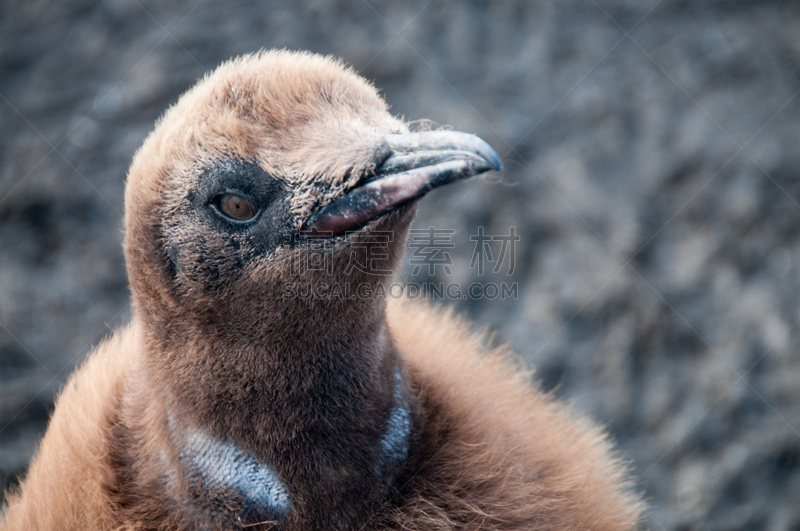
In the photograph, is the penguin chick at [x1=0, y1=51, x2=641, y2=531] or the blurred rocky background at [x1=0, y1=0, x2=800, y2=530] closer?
the penguin chick at [x1=0, y1=51, x2=641, y2=531]

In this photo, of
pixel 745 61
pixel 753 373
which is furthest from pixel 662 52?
pixel 753 373

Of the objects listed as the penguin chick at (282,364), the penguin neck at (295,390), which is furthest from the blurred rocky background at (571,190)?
the penguin neck at (295,390)

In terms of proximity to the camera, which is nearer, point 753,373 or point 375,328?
point 375,328

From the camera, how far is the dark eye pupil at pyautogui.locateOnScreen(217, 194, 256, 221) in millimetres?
896

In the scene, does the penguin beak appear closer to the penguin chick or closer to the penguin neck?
the penguin chick

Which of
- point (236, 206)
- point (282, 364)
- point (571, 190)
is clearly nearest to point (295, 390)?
point (282, 364)

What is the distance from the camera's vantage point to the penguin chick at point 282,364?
0.88 m

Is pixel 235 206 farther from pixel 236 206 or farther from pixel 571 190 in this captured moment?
pixel 571 190

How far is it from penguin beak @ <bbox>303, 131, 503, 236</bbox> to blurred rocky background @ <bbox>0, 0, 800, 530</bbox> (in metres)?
1.24

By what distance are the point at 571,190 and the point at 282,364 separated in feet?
5.09

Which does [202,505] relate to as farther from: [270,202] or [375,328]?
[270,202]

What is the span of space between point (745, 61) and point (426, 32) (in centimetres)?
117

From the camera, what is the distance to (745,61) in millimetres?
2312

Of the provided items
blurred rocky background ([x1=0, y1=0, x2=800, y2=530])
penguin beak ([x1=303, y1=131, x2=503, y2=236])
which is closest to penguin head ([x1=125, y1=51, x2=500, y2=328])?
penguin beak ([x1=303, y1=131, x2=503, y2=236])
